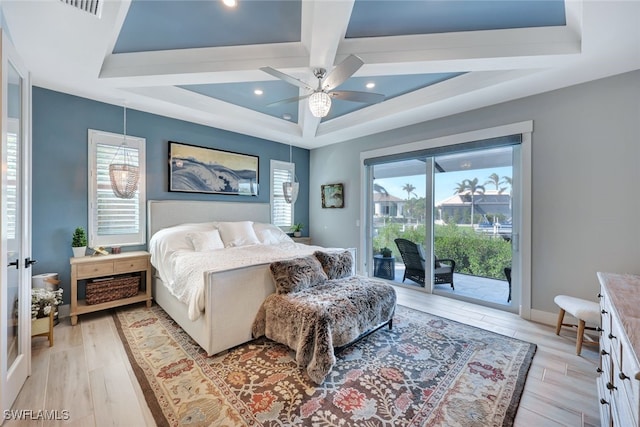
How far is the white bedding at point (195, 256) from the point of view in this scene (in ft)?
8.05

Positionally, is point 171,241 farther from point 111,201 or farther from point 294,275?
point 294,275

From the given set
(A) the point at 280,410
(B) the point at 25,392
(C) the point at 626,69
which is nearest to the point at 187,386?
(A) the point at 280,410

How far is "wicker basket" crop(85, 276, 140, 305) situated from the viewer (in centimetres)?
312

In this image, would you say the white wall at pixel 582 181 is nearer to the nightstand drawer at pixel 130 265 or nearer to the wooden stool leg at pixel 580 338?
the wooden stool leg at pixel 580 338

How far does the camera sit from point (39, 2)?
186 centimetres

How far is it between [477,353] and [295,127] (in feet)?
14.5

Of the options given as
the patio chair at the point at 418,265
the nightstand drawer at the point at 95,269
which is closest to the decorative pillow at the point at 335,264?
the patio chair at the point at 418,265

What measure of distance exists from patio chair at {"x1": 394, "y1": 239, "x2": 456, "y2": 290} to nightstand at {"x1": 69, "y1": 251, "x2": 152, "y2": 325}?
3916 millimetres

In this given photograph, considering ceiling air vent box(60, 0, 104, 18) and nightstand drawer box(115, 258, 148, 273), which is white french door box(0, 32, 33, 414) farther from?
nightstand drawer box(115, 258, 148, 273)

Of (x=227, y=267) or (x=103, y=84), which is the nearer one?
(x=227, y=267)

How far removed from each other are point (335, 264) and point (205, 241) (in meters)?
1.77

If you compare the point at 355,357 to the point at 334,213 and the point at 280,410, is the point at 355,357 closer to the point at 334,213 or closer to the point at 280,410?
the point at 280,410

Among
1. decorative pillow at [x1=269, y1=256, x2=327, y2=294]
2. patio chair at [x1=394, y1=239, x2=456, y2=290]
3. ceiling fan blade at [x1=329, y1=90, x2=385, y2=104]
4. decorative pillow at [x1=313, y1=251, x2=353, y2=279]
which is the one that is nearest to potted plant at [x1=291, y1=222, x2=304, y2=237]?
patio chair at [x1=394, y1=239, x2=456, y2=290]

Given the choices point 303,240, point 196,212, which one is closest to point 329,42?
point 196,212
